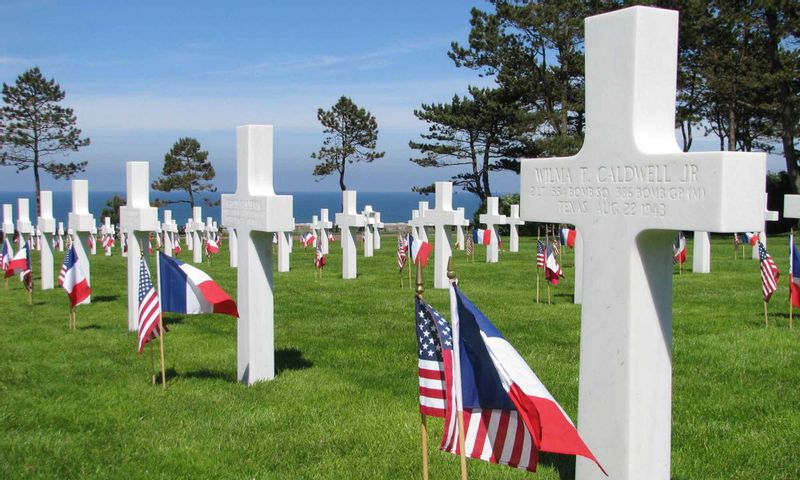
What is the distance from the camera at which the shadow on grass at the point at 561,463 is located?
5797mm

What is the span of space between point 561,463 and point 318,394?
2.94 meters

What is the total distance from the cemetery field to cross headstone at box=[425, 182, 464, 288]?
145 inches

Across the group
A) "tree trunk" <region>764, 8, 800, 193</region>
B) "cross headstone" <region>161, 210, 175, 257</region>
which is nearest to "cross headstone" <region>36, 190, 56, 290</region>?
"cross headstone" <region>161, 210, 175, 257</region>

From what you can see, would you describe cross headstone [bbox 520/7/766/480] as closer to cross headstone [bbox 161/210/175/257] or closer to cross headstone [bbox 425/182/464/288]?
cross headstone [bbox 425/182/464/288]

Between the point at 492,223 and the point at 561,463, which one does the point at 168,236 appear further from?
the point at 561,463

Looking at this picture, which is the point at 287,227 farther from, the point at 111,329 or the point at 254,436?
the point at 111,329

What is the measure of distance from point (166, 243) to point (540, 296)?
19075 mm

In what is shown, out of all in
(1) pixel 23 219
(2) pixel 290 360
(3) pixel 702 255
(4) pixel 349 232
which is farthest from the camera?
(4) pixel 349 232

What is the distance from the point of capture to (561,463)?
19.9ft

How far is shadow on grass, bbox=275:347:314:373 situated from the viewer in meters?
9.64

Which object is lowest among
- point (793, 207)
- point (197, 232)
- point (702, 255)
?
point (702, 255)

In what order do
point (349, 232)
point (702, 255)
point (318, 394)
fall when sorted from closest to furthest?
point (318, 394) → point (702, 255) → point (349, 232)

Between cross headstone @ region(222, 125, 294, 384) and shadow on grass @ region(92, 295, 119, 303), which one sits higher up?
cross headstone @ region(222, 125, 294, 384)

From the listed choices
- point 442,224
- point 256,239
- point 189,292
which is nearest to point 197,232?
point 442,224
